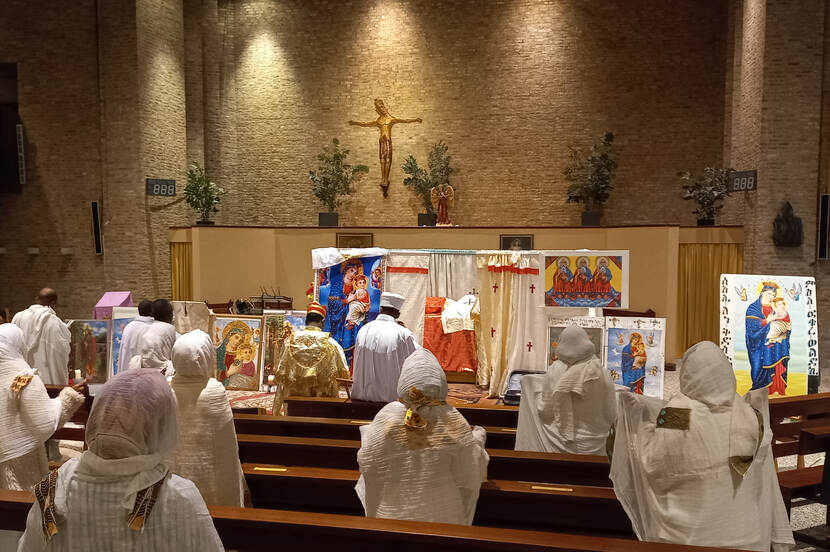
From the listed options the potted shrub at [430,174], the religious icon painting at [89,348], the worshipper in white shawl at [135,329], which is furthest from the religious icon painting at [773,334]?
the potted shrub at [430,174]

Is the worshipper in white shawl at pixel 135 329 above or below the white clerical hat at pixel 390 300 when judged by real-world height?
below

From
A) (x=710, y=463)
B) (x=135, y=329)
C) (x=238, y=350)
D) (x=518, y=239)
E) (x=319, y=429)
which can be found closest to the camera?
(x=710, y=463)

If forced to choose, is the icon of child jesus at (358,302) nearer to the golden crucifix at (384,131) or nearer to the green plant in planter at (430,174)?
the green plant in planter at (430,174)

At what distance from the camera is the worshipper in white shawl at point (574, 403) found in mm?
4137

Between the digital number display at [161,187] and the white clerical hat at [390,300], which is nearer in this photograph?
the white clerical hat at [390,300]

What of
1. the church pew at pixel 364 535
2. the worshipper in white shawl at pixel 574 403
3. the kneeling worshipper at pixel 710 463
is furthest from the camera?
the worshipper in white shawl at pixel 574 403

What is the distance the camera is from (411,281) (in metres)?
8.66

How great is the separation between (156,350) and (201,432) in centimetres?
187

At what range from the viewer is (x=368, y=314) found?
332 inches

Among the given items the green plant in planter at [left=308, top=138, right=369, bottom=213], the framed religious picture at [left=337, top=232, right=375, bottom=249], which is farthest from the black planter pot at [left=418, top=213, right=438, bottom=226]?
the green plant in planter at [left=308, top=138, right=369, bottom=213]

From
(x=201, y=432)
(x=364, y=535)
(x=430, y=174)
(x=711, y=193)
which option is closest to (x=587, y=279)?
(x=201, y=432)

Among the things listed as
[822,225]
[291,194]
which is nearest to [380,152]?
[291,194]

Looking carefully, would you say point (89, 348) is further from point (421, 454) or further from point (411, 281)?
point (421, 454)

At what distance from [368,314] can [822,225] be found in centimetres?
750
